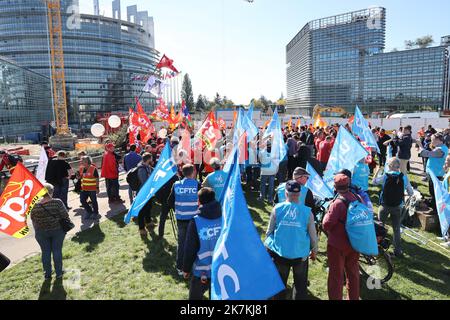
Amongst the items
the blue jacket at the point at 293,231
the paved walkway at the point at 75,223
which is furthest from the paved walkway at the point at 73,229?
the blue jacket at the point at 293,231

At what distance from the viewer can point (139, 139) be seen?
47.6 ft

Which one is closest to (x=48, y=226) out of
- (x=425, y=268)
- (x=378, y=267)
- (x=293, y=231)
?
(x=293, y=231)

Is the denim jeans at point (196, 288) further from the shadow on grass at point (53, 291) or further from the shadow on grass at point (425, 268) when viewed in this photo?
the shadow on grass at point (425, 268)

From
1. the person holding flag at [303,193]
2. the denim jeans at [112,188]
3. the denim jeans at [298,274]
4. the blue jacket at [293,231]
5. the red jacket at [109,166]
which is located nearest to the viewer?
the blue jacket at [293,231]

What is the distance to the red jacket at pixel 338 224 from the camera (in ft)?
12.6

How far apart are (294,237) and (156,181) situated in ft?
8.79

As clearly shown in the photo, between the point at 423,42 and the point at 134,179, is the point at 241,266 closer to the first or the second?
the point at 134,179

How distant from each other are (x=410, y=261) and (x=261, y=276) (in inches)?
160

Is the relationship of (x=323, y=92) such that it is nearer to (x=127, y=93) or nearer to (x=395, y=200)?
(x=127, y=93)

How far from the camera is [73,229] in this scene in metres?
7.49

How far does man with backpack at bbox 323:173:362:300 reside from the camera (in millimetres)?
3863

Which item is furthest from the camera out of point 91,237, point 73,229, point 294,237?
point 73,229

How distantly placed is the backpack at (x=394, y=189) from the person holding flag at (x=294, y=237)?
2340 mm

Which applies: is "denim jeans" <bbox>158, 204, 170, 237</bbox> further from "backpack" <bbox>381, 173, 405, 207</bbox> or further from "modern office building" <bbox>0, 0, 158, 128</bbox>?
"modern office building" <bbox>0, 0, 158, 128</bbox>
